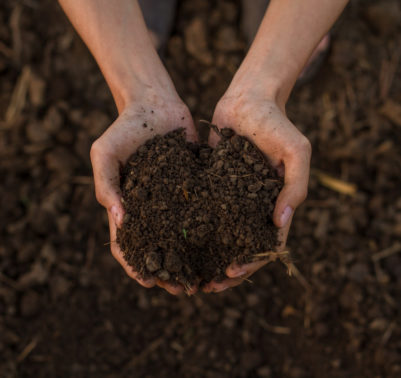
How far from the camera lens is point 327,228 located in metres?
2.28

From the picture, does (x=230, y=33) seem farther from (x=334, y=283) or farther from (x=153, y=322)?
(x=153, y=322)

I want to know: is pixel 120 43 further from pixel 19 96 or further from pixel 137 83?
pixel 19 96

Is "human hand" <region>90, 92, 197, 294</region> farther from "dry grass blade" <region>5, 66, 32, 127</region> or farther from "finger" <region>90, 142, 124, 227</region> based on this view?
"dry grass blade" <region>5, 66, 32, 127</region>

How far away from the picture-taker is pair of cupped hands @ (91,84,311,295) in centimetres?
154

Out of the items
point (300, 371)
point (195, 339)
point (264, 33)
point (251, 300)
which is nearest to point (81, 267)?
point (195, 339)

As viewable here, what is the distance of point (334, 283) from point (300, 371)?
1.52 ft

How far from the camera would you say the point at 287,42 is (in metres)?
1.72

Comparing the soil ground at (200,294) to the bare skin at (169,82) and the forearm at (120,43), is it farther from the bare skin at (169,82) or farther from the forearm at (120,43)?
the forearm at (120,43)

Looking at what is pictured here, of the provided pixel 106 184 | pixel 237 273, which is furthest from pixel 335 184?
pixel 106 184

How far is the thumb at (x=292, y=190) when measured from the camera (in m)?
1.53

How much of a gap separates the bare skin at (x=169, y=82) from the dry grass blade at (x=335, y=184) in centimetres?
79

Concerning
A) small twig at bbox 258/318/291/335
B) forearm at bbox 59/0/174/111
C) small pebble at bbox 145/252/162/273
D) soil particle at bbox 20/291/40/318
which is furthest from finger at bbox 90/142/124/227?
small twig at bbox 258/318/291/335

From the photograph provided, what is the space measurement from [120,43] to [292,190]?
91cm

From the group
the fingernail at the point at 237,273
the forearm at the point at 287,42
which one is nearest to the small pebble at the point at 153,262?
the fingernail at the point at 237,273
